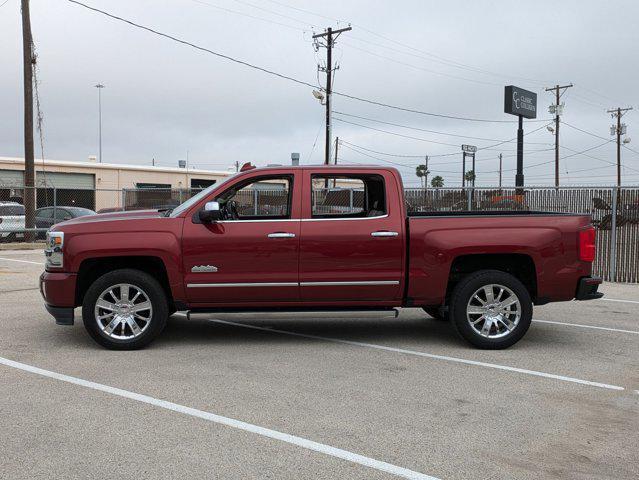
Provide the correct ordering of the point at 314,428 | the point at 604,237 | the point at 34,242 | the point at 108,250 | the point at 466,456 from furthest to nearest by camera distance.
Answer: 1. the point at 34,242
2. the point at 604,237
3. the point at 108,250
4. the point at 314,428
5. the point at 466,456

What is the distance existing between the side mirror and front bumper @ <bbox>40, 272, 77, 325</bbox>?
143cm

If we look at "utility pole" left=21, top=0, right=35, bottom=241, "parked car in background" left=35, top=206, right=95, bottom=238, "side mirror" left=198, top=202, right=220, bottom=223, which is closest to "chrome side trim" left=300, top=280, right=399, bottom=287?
"side mirror" left=198, top=202, right=220, bottom=223

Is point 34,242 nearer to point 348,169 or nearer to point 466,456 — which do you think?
point 348,169

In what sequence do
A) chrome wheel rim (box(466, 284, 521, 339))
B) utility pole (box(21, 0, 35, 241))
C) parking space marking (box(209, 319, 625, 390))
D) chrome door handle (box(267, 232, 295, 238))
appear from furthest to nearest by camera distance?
utility pole (box(21, 0, 35, 241)), chrome wheel rim (box(466, 284, 521, 339)), chrome door handle (box(267, 232, 295, 238)), parking space marking (box(209, 319, 625, 390))

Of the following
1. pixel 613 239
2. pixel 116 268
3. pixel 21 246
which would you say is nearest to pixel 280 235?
pixel 116 268

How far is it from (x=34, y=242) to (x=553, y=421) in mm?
20867

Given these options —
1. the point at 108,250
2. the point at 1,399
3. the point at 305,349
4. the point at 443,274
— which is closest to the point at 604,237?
the point at 443,274

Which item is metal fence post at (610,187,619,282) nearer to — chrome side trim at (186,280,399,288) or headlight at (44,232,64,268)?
chrome side trim at (186,280,399,288)

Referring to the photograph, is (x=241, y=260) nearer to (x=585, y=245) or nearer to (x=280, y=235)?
(x=280, y=235)

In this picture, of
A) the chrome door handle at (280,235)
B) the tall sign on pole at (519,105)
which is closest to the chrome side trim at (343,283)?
the chrome door handle at (280,235)

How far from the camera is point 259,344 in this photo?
6.90 meters

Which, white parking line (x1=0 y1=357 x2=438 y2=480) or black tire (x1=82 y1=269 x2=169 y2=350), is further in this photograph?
black tire (x1=82 y1=269 x2=169 y2=350)

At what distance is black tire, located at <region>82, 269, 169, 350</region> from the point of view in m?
6.43

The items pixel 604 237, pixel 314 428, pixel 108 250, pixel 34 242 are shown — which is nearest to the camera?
pixel 314 428
